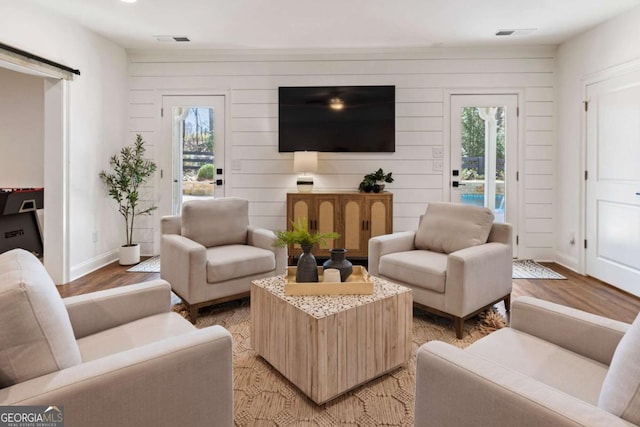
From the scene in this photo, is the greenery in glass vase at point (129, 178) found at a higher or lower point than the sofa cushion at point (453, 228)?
higher

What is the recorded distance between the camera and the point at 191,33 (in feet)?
13.3

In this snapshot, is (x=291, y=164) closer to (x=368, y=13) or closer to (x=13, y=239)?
(x=368, y=13)

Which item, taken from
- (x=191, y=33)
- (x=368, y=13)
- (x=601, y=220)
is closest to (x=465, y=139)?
(x=601, y=220)

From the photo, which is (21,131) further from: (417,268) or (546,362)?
(546,362)

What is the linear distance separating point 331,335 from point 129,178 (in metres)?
3.64

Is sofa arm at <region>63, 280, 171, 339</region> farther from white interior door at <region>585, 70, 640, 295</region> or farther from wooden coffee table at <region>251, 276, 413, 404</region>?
white interior door at <region>585, 70, 640, 295</region>

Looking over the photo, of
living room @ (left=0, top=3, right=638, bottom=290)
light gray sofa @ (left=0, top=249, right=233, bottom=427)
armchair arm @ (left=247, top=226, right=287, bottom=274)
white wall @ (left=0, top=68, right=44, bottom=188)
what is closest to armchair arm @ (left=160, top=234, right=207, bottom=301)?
armchair arm @ (left=247, top=226, right=287, bottom=274)

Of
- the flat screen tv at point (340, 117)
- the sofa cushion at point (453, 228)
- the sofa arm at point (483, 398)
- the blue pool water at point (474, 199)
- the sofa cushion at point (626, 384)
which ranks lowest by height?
the sofa arm at point (483, 398)

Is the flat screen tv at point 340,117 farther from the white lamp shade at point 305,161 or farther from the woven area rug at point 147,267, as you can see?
the woven area rug at point 147,267

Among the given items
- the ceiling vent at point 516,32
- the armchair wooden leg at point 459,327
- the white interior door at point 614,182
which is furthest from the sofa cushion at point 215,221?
the white interior door at point 614,182

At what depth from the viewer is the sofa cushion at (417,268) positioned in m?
2.52

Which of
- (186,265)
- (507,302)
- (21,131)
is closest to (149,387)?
(186,265)

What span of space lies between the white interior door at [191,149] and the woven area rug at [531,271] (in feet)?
11.9

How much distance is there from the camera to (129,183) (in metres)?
4.40
